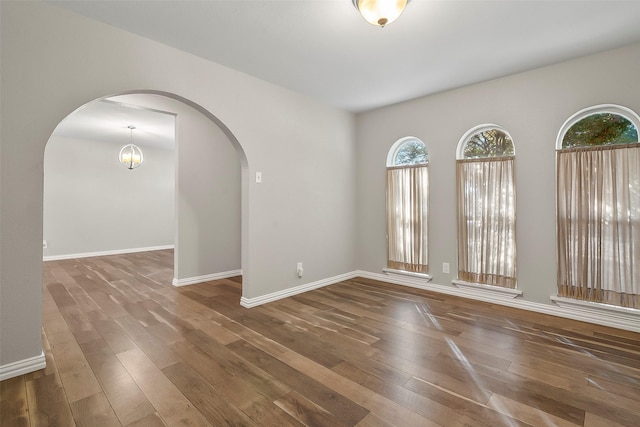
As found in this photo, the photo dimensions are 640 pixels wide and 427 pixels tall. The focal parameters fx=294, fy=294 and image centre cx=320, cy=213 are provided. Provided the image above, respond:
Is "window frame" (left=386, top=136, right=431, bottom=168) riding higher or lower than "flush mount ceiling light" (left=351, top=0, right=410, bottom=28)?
lower

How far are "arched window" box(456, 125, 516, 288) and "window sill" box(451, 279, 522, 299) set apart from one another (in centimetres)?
6

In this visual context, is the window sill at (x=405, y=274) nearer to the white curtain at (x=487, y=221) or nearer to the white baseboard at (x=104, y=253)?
the white curtain at (x=487, y=221)

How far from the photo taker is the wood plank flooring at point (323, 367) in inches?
66.9

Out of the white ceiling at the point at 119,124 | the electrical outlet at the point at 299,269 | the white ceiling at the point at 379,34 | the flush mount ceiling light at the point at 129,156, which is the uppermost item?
the white ceiling at the point at 119,124

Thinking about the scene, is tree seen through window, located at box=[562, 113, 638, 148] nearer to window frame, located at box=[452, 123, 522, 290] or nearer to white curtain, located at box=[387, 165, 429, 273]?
window frame, located at box=[452, 123, 522, 290]

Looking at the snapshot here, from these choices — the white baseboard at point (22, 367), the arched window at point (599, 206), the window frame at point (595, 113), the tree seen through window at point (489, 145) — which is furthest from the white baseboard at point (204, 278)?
the window frame at point (595, 113)

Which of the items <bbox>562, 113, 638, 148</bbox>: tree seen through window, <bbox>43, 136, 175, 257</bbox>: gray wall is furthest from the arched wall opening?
<bbox>562, 113, 638, 148</bbox>: tree seen through window

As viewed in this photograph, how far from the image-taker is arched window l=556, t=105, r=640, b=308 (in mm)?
2855

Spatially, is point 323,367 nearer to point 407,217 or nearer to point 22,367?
point 22,367

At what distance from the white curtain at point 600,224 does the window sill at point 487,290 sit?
0.46m

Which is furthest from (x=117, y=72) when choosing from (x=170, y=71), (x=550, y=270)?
(x=550, y=270)

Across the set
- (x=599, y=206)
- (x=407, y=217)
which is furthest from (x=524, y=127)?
(x=407, y=217)

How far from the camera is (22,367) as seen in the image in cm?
210

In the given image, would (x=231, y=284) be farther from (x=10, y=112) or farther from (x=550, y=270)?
(x=550, y=270)
